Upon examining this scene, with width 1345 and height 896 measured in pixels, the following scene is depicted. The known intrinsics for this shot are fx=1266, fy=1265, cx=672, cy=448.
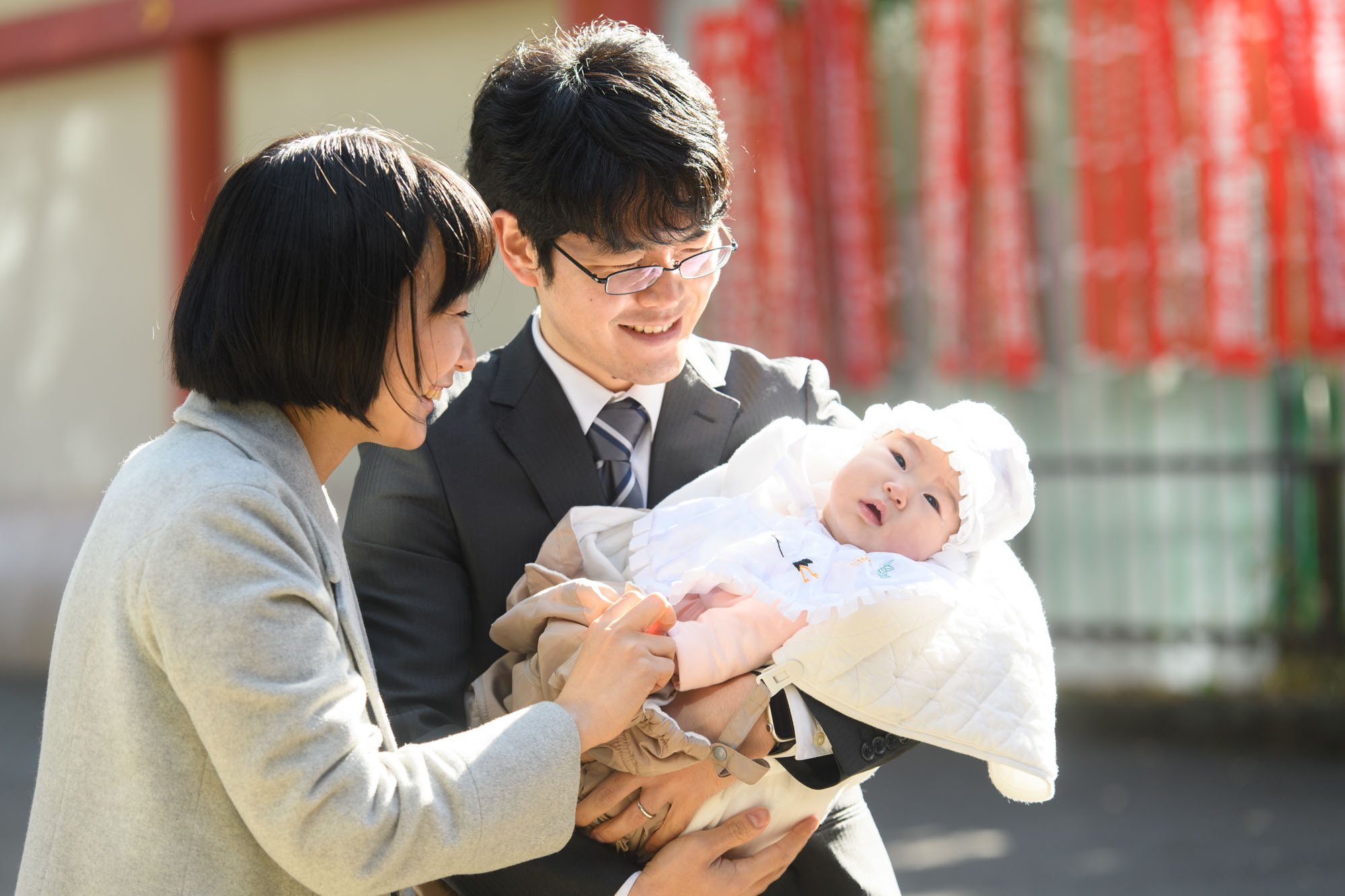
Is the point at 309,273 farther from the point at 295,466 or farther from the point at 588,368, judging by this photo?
the point at 588,368

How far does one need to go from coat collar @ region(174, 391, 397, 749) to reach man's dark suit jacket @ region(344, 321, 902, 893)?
312 millimetres

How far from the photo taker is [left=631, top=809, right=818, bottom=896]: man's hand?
168 cm

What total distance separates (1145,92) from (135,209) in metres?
6.25

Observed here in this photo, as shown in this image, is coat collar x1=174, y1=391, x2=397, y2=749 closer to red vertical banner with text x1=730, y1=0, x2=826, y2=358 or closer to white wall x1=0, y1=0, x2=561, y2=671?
red vertical banner with text x1=730, y1=0, x2=826, y2=358

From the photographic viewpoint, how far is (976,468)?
1.92 m

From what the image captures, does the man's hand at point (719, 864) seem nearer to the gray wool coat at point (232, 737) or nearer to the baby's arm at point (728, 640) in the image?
the baby's arm at point (728, 640)

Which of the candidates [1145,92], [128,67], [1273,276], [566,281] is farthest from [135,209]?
[566,281]

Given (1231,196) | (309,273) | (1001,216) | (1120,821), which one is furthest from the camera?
(1001,216)

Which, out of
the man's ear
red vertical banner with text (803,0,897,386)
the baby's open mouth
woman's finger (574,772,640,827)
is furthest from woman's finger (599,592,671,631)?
red vertical banner with text (803,0,897,386)

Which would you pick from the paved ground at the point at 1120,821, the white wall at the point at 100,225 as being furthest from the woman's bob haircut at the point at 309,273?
the white wall at the point at 100,225

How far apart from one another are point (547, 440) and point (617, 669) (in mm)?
497

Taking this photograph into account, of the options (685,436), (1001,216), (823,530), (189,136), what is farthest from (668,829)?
(189,136)

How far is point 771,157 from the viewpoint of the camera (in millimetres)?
6137

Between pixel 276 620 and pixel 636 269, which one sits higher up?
pixel 636 269
